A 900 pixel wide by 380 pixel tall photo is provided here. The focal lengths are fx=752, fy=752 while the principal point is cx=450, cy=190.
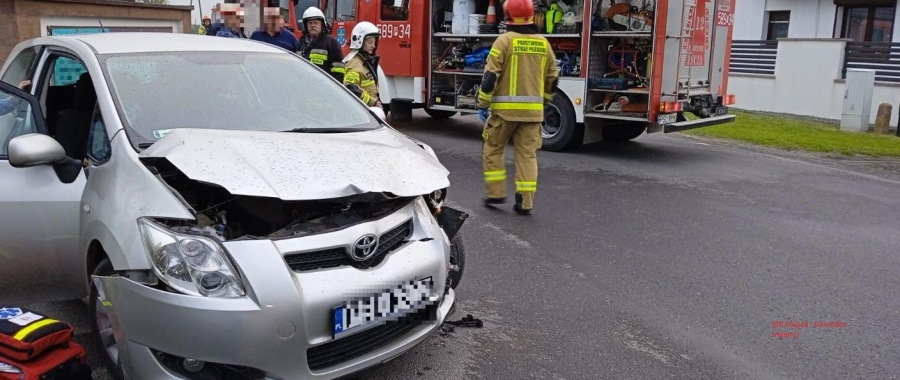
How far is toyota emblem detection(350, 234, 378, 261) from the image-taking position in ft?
9.73

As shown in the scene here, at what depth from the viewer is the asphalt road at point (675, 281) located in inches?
148

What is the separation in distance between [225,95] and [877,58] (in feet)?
46.6

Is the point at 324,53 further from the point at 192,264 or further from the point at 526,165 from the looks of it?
the point at 192,264

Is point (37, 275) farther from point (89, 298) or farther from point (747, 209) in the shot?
point (747, 209)

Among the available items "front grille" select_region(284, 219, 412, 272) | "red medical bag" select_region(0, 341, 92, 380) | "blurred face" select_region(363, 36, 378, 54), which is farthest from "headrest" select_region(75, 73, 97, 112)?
"blurred face" select_region(363, 36, 378, 54)

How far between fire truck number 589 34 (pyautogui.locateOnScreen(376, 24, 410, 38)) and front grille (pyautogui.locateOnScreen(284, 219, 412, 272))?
818 cm

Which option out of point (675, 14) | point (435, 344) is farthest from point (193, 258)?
point (675, 14)

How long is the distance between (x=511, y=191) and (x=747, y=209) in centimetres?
222

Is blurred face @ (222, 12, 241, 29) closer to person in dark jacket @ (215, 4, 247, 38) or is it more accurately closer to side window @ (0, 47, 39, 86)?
person in dark jacket @ (215, 4, 247, 38)

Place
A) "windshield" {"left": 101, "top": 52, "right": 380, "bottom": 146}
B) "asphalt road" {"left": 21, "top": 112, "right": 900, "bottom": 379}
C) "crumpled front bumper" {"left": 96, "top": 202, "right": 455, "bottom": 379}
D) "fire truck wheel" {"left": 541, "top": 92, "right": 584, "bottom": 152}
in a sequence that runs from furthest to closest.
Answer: "fire truck wheel" {"left": 541, "top": 92, "right": 584, "bottom": 152}
"asphalt road" {"left": 21, "top": 112, "right": 900, "bottom": 379}
"windshield" {"left": 101, "top": 52, "right": 380, "bottom": 146}
"crumpled front bumper" {"left": 96, "top": 202, "right": 455, "bottom": 379}

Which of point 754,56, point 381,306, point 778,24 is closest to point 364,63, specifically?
point 381,306

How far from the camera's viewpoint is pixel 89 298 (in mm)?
3236

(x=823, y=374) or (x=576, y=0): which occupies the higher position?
(x=576, y=0)

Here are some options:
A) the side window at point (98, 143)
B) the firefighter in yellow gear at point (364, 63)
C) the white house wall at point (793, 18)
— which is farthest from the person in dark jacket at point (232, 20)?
the white house wall at point (793, 18)
